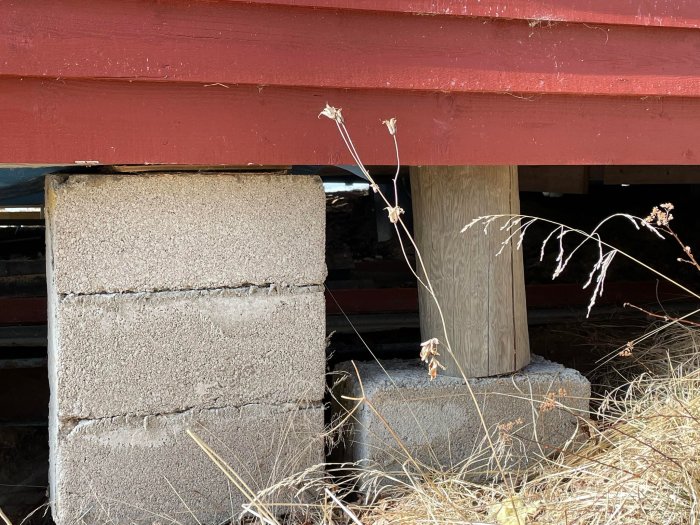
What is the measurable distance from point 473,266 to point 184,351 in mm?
1007

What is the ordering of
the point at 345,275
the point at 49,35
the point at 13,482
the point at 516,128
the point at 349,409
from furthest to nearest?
the point at 345,275 < the point at 13,482 < the point at 349,409 < the point at 516,128 < the point at 49,35

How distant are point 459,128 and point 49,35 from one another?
3.85ft

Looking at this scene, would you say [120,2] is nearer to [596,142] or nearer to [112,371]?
[112,371]

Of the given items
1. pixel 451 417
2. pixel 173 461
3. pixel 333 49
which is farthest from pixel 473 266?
pixel 173 461

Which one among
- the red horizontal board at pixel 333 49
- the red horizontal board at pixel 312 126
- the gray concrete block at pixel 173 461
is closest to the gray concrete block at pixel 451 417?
the gray concrete block at pixel 173 461

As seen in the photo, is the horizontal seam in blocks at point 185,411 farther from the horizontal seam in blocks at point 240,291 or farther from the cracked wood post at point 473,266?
the cracked wood post at point 473,266

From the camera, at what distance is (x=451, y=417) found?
2752 mm

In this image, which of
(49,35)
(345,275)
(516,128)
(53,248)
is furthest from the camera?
(345,275)

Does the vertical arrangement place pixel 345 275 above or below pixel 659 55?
below

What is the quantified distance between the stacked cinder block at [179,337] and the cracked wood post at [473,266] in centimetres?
46

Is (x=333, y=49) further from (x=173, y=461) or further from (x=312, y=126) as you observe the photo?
(x=173, y=461)

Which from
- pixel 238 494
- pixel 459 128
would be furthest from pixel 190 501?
pixel 459 128

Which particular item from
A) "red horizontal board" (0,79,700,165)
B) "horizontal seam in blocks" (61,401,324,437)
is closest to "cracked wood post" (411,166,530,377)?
"red horizontal board" (0,79,700,165)

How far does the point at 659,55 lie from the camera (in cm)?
256
